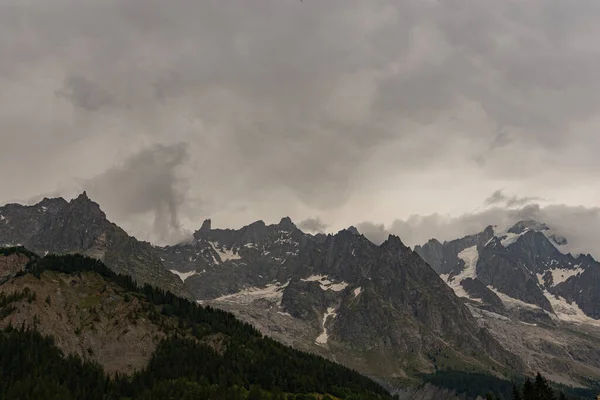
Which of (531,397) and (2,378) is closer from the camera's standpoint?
(531,397)

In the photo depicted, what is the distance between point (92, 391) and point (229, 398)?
51.9 m

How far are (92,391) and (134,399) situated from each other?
18329mm

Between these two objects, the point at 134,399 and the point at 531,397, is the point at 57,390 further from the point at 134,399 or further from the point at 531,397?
→ the point at 531,397

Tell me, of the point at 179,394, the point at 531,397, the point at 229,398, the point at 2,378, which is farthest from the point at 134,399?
the point at 531,397

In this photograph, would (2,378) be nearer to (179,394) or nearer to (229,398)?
(179,394)

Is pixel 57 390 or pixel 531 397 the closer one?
pixel 531 397

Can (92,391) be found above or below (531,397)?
below

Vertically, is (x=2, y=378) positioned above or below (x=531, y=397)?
below

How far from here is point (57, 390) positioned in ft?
616

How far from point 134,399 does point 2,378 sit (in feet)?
164

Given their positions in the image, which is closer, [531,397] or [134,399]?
[531,397]

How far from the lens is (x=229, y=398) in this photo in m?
197

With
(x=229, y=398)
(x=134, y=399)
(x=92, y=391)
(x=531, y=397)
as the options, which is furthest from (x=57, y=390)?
(x=531, y=397)

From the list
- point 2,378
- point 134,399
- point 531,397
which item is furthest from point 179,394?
point 531,397
